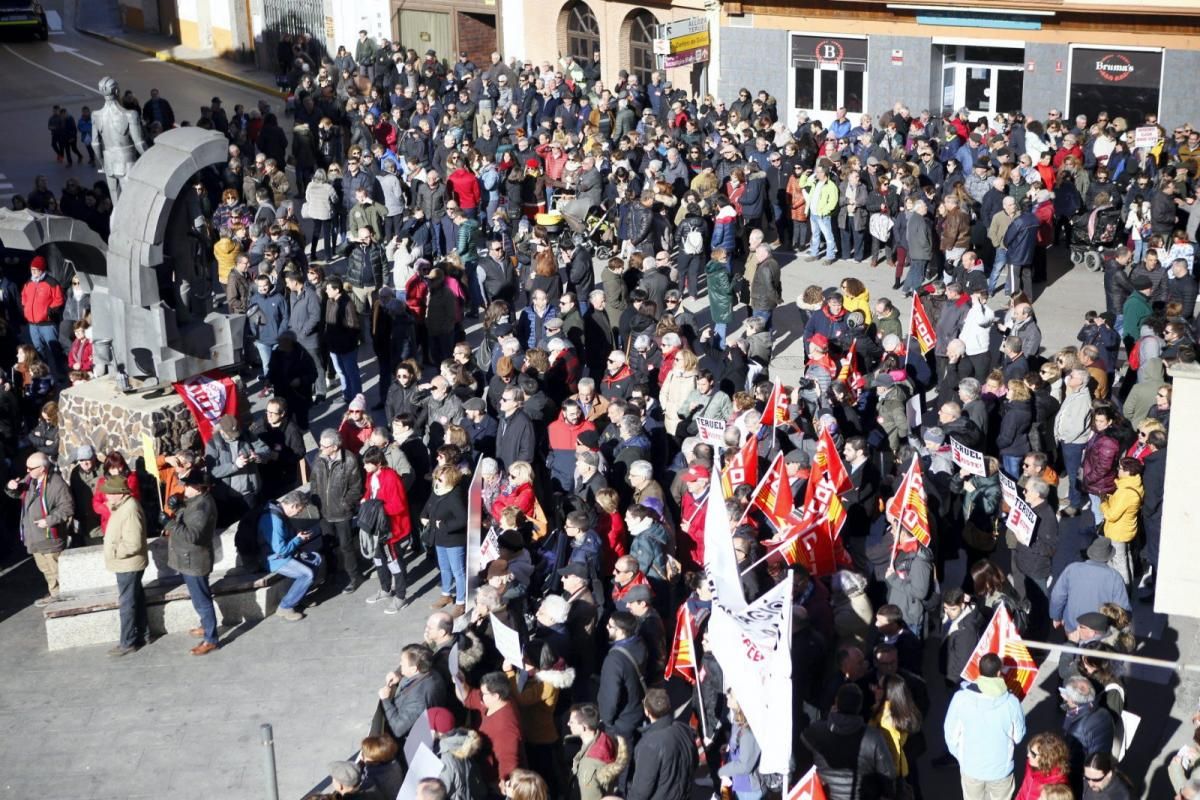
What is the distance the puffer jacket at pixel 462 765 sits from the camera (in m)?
9.48

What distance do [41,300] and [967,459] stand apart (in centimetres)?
1127

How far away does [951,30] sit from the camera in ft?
101

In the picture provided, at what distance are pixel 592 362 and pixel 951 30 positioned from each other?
52.8ft

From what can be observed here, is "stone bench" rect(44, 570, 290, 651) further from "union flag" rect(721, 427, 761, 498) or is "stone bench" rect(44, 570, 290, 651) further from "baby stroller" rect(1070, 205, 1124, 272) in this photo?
"baby stroller" rect(1070, 205, 1124, 272)

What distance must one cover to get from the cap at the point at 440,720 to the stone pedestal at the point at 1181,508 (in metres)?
4.26

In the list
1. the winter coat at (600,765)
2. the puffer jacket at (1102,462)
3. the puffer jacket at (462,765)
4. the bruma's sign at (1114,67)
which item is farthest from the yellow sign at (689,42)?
the puffer jacket at (462,765)

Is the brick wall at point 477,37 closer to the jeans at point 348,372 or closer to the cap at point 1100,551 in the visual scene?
the jeans at point 348,372

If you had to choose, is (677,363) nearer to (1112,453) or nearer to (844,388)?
(844,388)

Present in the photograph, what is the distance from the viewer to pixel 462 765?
9.57 metres

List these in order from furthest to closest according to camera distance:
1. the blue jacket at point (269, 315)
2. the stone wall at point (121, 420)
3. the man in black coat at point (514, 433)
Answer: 1. the blue jacket at point (269, 315)
2. the stone wall at point (121, 420)
3. the man in black coat at point (514, 433)

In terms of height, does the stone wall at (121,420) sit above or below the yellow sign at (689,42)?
below

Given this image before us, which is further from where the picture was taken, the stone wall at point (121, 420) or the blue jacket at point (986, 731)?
the stone wall at point (121, 420)

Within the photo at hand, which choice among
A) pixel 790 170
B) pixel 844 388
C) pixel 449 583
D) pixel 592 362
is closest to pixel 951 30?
pixel 790 170

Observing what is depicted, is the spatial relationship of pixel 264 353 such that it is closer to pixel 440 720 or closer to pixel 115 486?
pixel 115 486
